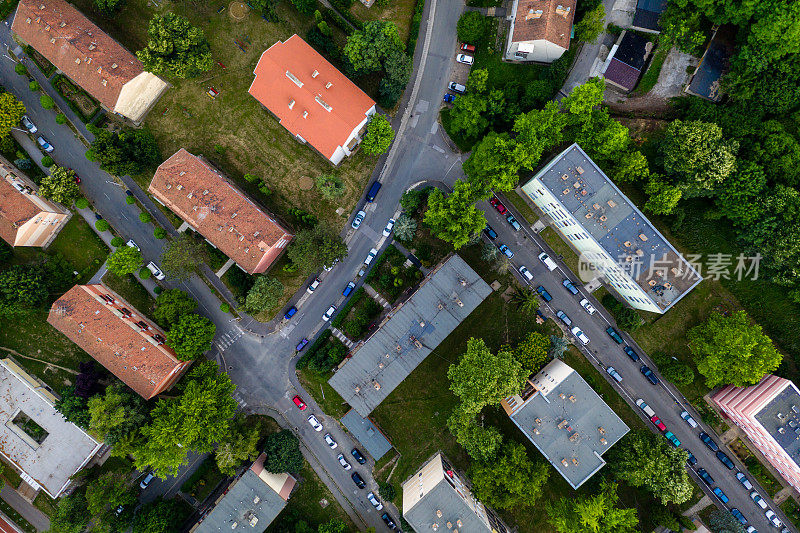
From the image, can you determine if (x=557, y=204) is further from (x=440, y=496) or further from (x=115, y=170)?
(x=115, y=170)

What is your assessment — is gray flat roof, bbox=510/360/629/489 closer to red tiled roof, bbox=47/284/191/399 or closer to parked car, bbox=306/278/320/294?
parked car, bbox=306/278/320/294

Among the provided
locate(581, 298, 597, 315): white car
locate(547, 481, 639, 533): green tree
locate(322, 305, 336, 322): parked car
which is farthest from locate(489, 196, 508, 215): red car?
locate(547, 481, 639, 533): green tree

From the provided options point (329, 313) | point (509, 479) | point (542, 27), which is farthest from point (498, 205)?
point (509, 479)

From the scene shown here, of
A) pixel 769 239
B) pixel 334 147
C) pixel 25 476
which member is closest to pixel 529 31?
pixel 334 147

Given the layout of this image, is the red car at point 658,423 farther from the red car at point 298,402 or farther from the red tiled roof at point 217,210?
the red tiled roof at point 217,210

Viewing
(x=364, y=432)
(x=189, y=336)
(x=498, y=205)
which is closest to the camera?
(x=189, y=336)

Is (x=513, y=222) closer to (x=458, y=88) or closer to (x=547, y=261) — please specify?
(x=547, y=261)
